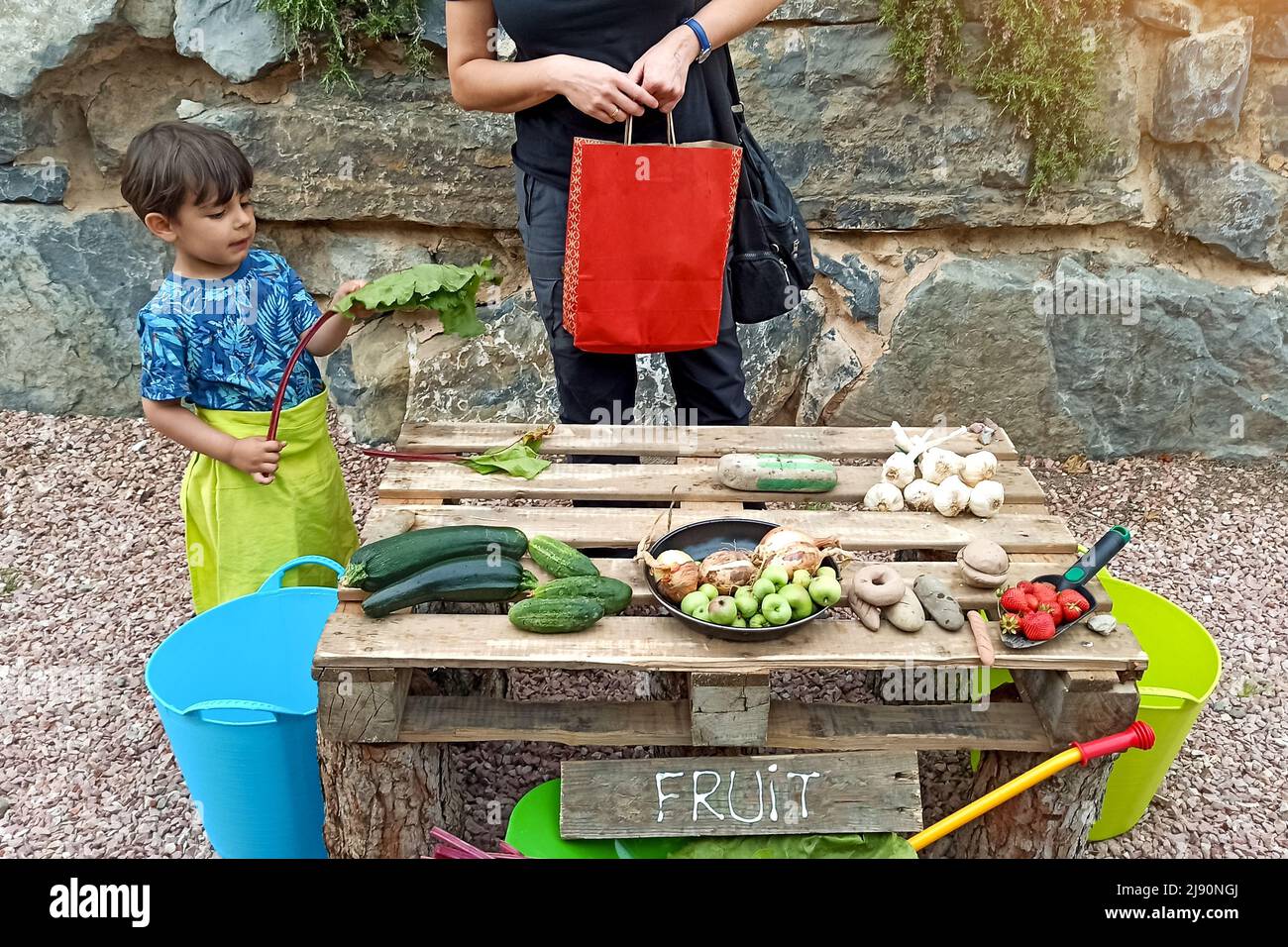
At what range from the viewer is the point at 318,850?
2.60 metres

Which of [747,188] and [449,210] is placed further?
[449,210]

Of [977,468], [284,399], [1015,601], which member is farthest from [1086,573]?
[284,399]

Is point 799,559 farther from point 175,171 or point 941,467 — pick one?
point 175,171

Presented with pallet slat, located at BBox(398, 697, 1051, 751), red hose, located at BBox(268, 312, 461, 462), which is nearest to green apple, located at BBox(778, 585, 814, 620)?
pallet slat, located at BBox(398, 697, 1051, 751)

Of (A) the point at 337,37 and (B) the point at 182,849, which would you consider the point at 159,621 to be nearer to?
(B) the point at 182,849

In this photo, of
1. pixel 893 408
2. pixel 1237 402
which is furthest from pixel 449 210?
pixel 1237 402

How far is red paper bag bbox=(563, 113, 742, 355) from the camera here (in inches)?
105

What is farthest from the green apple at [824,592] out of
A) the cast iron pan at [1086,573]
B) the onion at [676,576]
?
the cast iron pan at [1086,573]

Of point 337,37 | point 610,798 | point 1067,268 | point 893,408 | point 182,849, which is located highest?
point 337,37

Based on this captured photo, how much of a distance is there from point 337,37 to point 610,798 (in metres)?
2.86

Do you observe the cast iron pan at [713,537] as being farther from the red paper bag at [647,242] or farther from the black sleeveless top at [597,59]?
the black sleeveless top at [597,59]

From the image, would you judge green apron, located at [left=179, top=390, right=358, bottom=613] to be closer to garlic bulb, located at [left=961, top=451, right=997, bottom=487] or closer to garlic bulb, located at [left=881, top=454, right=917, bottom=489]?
garlic bulb, located at [left=881, top=454, right=917, bottom=489]

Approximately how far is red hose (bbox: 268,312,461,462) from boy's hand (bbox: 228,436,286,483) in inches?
1.2

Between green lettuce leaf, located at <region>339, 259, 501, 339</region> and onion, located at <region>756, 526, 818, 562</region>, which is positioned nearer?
onion, located at <region>756, 526, 818, 562</region>
